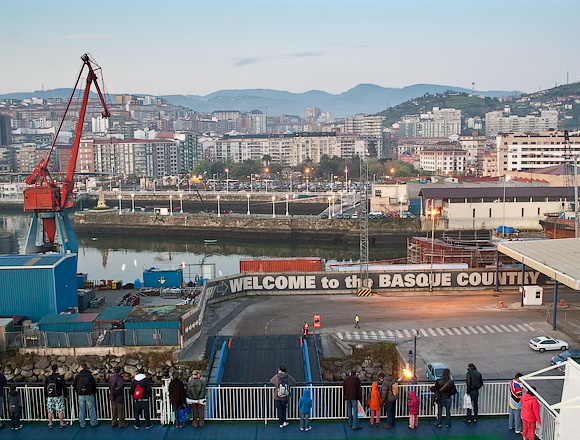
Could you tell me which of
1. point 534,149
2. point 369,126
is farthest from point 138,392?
point 369,126

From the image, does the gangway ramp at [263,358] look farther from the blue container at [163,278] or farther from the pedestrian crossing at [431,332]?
the blue container at [163,278]

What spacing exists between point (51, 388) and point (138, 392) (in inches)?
44.2

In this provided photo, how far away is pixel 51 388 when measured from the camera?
844cm

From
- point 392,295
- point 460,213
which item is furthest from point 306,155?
point 392,295

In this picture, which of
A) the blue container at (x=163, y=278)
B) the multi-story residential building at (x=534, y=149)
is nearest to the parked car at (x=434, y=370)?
the blue container at (x=163, y=278)

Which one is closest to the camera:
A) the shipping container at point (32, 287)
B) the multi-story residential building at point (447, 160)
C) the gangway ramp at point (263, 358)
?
the gangway ramp at point (263, 358)

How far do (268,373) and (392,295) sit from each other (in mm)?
7422

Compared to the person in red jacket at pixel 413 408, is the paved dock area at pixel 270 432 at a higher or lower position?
lower

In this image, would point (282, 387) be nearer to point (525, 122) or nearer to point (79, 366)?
point (79, 366)

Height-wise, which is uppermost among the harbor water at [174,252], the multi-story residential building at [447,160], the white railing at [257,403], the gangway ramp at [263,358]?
the multi-story residential building at [447,160]

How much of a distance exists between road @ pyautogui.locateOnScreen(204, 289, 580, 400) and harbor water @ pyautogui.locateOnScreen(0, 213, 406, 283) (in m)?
15.7

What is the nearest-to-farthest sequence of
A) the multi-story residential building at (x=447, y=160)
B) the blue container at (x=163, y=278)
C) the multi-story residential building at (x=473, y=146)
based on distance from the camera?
the blue container at (x=163, y=278)
the multi-story residential building at (x=447, y=160)
the multi-story residential building at (x=473, y=146)

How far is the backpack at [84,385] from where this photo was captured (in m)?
8.41

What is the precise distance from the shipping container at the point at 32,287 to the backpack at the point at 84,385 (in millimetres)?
7850
